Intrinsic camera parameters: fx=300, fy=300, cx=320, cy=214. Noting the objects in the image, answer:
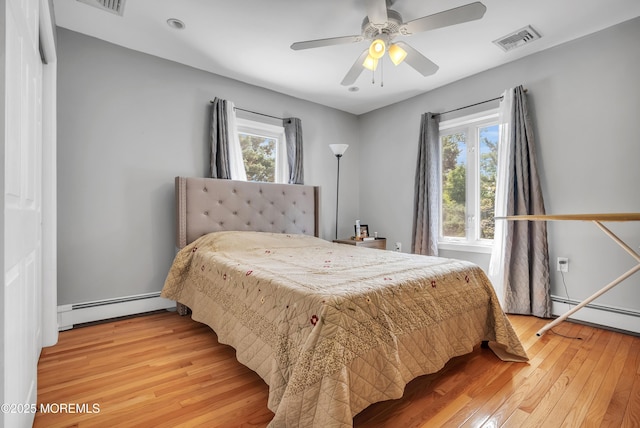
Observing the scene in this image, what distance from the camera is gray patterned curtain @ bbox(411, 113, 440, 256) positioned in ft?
12.0

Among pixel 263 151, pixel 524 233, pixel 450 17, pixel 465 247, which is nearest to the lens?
pixel 450 17

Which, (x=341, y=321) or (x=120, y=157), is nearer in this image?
(x=341, y=321)

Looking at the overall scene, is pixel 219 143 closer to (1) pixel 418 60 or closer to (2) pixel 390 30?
(2) pixel 390 30

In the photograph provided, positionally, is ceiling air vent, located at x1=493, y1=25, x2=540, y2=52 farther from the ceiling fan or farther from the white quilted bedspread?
the white quilted bedspread

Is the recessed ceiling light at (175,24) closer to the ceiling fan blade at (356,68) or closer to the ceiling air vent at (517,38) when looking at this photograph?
the ceiling fan blade at (356,68)

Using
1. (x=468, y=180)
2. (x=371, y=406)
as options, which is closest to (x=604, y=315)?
(x=468, y=180)

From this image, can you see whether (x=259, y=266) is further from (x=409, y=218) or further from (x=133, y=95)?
(x=409, y=218)

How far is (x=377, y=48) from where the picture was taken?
7.02ft

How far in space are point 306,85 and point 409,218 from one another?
2.16 metres

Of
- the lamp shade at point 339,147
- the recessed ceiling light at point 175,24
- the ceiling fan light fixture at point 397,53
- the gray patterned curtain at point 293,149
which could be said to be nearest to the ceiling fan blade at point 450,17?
the ceiling fan light fixture at point 397,53

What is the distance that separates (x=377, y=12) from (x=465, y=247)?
2.69 m

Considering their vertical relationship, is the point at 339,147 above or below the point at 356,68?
below

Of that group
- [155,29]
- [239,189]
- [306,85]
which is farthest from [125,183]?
[306,85]

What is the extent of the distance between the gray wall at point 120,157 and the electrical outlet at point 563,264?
3.64m
